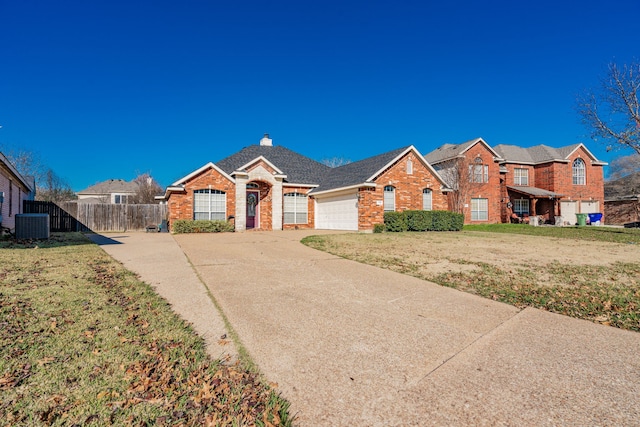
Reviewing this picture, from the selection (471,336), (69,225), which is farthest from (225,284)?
(69,225)

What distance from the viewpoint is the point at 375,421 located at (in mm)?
2016

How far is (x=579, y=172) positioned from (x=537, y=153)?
12.9 ft

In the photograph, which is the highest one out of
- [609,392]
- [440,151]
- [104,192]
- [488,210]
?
[440,151]

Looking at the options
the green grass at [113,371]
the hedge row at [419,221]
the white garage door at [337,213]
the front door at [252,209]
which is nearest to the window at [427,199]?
the hedge row at [419,221]

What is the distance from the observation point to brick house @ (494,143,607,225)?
90.3 ft

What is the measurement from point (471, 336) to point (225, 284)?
3.94 m

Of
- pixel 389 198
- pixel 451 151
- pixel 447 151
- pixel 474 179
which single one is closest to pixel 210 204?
pixel 389 198

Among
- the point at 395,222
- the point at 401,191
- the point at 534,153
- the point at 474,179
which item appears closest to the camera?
the point at 395,222

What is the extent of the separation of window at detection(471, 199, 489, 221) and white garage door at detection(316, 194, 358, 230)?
1270 centimetres

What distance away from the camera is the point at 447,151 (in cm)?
2828

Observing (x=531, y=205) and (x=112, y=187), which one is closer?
(x=531, y=205)

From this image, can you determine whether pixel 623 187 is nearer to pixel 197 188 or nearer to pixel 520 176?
pixel 520 176

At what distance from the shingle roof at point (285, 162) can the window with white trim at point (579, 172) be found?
73.9 feet

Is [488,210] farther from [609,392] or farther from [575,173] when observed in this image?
[609,392]
